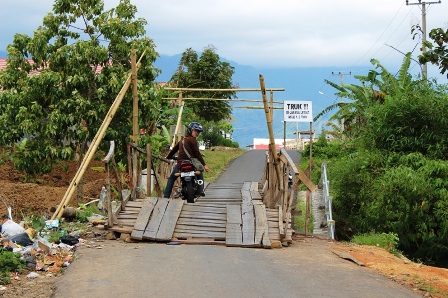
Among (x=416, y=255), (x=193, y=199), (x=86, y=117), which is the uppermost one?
(x=86, y=117)

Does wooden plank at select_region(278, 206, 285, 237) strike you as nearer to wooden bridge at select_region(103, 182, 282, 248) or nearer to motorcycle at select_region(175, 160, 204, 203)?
wooden bridge at select_region(103, 182, 282, 248)

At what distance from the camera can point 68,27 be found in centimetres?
1608

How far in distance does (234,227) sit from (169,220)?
115 centimetres

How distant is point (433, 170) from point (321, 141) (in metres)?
19.6

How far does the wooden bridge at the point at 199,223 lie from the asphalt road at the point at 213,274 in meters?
0.33

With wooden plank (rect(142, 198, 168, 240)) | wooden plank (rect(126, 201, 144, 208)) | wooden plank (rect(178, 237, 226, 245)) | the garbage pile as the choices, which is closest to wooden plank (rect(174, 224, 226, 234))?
wooden plank (rect(142, 198, 168, 240))

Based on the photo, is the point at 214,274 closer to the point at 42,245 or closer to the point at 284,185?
the point at 42,245

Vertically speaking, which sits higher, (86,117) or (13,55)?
(13,55)

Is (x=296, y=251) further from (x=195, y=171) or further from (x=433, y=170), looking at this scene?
(x=433, y=170)

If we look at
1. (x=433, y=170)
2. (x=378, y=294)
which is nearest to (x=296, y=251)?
(x=378, y=294)

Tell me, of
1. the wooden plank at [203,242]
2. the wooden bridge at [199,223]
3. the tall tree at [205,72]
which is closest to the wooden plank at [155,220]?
the wooden bridge at [199,223]

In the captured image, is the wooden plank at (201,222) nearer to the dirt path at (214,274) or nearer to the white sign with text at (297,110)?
the dirt path at (214,274)

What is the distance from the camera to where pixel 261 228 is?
1064cm

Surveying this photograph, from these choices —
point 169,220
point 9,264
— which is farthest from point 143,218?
point 9,264
